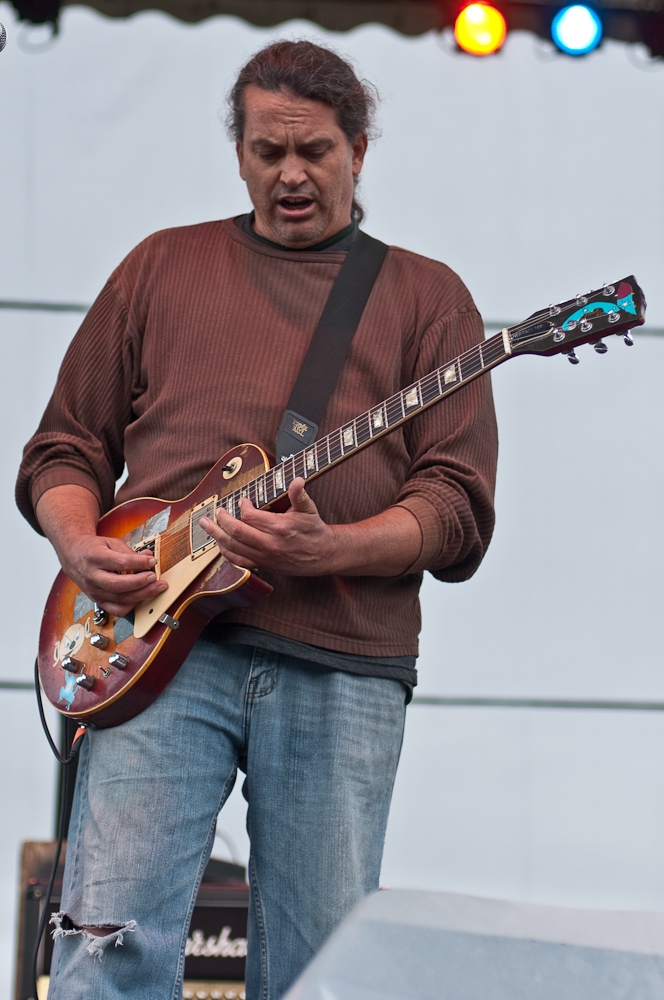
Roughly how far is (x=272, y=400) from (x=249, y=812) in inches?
24.5

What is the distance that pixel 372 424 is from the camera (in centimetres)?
177

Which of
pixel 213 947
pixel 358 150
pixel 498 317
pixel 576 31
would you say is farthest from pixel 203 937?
pixel 576 31

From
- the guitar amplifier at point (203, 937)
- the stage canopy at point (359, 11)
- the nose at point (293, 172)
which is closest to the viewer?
the nose at point (293, 172)

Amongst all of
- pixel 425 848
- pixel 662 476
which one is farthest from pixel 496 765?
pixel 662 476

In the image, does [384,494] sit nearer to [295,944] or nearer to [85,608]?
[85,608]

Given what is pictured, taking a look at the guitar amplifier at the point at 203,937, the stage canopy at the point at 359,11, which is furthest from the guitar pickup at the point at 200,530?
the stage canopy at the point at 359,11

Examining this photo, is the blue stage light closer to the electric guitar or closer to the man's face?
the man's face

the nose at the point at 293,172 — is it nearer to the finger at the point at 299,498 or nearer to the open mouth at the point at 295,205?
the open mouth at the point at 295,205

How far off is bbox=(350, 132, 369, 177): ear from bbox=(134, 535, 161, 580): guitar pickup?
0.72m

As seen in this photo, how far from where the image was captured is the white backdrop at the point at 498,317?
3.73 metres

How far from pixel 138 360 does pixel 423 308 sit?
0.48m

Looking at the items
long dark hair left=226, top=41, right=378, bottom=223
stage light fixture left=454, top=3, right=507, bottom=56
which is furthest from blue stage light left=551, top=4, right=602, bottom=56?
long dark hair left=226, top=41, right=378, bottom=223

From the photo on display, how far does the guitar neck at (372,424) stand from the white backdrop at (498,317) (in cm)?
203

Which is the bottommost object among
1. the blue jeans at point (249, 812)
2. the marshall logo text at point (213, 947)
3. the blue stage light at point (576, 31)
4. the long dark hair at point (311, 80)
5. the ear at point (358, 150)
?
the marshall logo text at point (213, 947)
